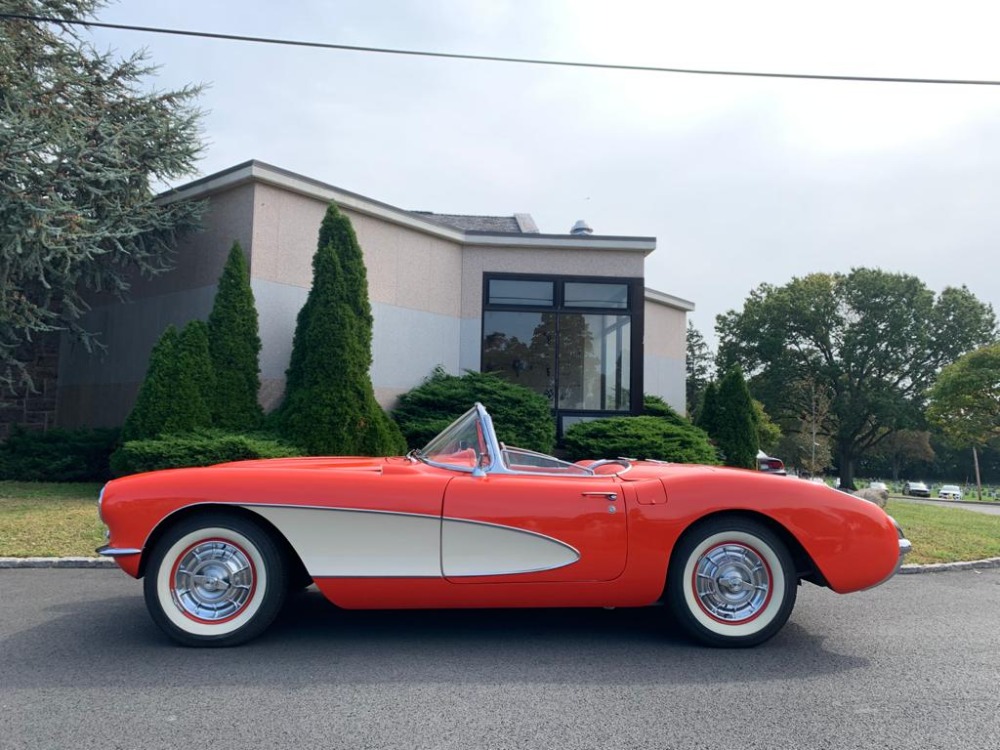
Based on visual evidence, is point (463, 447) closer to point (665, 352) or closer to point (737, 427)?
point (737, 427)

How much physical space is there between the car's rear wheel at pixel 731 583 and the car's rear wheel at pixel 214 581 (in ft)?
7.07

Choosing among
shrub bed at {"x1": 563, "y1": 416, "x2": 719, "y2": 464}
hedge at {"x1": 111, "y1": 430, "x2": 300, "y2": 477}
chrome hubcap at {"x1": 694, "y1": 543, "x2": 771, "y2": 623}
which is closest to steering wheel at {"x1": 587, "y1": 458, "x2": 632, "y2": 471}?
chrome hubcap at {"x1": 694, "y1": 543, "x2": 771, "y2": 623}

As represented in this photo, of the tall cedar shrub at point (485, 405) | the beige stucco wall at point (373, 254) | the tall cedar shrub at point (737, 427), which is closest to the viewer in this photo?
the beige stucco wall at point (373, 254)

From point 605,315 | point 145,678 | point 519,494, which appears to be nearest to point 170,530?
point 145,678

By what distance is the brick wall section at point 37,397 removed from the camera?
14406 millimetres

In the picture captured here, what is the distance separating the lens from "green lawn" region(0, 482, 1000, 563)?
22.7 feet

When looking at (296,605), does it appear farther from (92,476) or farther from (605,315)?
(605,315)

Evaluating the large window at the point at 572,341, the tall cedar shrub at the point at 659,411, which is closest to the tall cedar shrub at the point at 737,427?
the tall cedar shrub at the point at 659,411

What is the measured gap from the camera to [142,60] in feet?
41.4

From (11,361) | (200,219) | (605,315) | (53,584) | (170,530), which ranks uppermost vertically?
(200,219)

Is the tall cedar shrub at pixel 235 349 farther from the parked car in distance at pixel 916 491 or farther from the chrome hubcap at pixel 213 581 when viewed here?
the parked car in distance at pixel 916 491

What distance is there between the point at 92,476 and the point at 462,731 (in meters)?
10.3

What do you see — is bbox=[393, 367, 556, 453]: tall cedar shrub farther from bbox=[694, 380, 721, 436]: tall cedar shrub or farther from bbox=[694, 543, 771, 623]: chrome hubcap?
bbox=[694, 543, 771, 623]: chrome hubcap

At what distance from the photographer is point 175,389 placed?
32.5 feet
